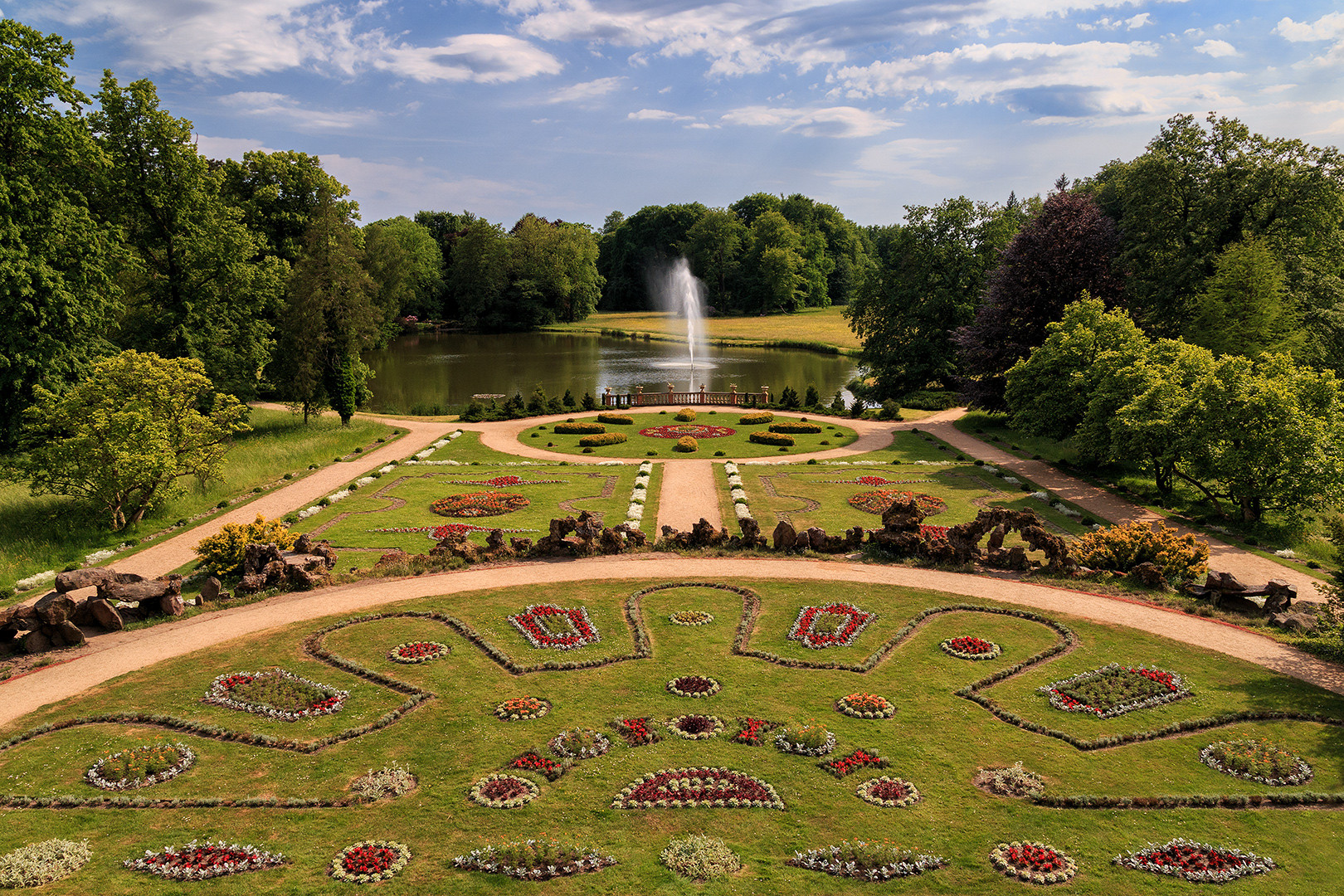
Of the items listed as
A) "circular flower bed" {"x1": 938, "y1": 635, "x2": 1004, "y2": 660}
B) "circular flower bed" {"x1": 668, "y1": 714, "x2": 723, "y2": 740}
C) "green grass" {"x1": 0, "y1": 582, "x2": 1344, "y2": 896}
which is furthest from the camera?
"circular flower bed" {"x1": 938, "y1": 635, "x2": 1004, "y2": 660}

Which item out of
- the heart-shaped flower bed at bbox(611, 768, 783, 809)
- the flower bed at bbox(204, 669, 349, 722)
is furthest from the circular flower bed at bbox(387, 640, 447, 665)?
the heart-shaped flower bed at bbox(611, 768, 783, 809)

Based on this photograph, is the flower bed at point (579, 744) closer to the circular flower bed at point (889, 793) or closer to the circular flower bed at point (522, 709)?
the circular flower bed at point (522, 709)

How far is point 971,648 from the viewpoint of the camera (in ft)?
60.4

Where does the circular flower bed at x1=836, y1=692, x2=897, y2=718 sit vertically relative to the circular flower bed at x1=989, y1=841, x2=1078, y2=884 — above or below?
above

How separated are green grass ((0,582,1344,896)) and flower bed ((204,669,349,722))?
319 mm

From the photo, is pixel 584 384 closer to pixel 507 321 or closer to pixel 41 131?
pixel 41 131

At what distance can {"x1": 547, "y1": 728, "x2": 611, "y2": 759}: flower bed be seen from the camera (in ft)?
46.3

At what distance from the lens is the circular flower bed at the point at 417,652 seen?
1798 centimetres

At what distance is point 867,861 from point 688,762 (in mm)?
3663

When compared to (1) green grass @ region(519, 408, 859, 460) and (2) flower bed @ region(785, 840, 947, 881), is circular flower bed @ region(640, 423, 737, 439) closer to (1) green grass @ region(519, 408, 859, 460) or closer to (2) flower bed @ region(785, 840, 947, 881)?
(1) green grass @ region(519, 408, 859, 460)

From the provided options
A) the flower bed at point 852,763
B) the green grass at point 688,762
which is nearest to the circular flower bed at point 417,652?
the green grass at point 688,762

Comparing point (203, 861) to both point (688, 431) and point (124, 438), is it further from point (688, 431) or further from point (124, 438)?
point (688, 431)

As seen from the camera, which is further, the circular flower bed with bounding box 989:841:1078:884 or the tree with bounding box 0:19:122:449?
the tree with bounding box 0:19:122:449

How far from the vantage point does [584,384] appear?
7200 centimetres
